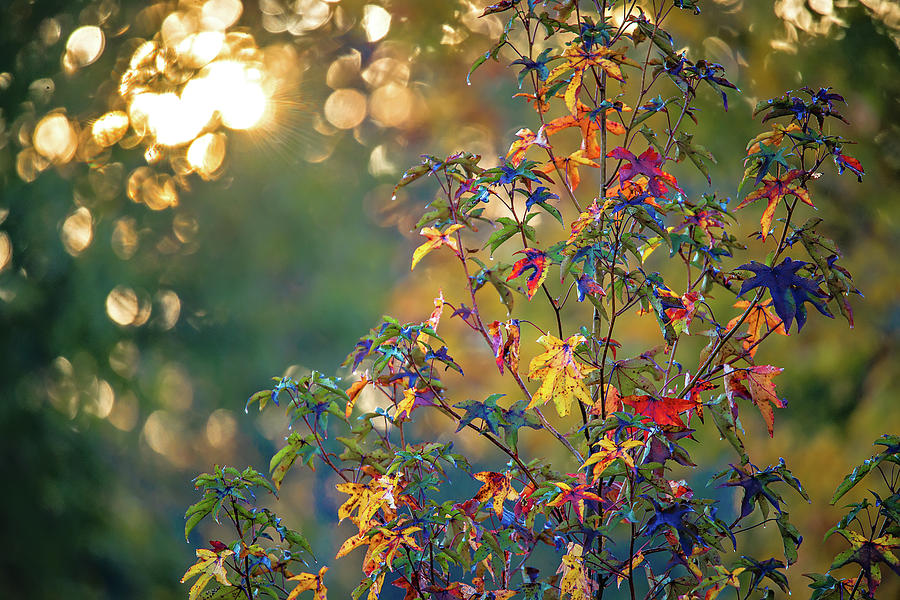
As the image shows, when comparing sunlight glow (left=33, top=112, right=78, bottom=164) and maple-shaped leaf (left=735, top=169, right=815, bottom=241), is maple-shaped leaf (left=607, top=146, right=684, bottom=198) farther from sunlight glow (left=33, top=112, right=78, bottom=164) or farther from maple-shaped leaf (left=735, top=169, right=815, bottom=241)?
sunlight glow (left=33, top=112, right=78, bottom=164)

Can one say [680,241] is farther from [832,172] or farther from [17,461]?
[17,461]

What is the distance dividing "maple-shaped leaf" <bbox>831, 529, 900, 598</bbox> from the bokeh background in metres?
1.33

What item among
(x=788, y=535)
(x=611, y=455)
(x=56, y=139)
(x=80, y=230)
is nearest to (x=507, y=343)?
(x=611, y=455)

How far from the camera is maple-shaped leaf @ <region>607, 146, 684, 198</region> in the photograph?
1045 mm

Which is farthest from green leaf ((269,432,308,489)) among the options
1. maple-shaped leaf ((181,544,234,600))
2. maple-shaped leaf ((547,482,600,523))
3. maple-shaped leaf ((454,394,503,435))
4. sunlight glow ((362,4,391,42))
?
sunlight glow ((362,4,391,42))

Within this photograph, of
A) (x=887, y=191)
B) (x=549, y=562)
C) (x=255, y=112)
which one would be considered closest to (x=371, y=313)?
(x=255, y=112)

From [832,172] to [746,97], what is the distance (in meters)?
0.33

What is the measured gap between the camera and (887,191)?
200 centimetres

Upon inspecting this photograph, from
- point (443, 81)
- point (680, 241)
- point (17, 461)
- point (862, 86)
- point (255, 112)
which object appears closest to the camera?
point (680, 241)

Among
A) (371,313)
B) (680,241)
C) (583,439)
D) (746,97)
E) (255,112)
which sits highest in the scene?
(255,112)

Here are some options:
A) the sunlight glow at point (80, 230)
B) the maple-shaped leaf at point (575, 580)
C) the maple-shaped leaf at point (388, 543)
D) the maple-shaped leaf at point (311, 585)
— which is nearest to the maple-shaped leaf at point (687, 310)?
the maple-shaped leaf at point (575, 580)

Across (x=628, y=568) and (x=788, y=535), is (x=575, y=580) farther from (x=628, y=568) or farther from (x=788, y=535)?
(x=788, y=535)

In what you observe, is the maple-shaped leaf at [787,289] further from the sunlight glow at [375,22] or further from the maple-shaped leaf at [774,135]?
the sunlight glow at [375,22]

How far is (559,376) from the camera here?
3.09 ft
